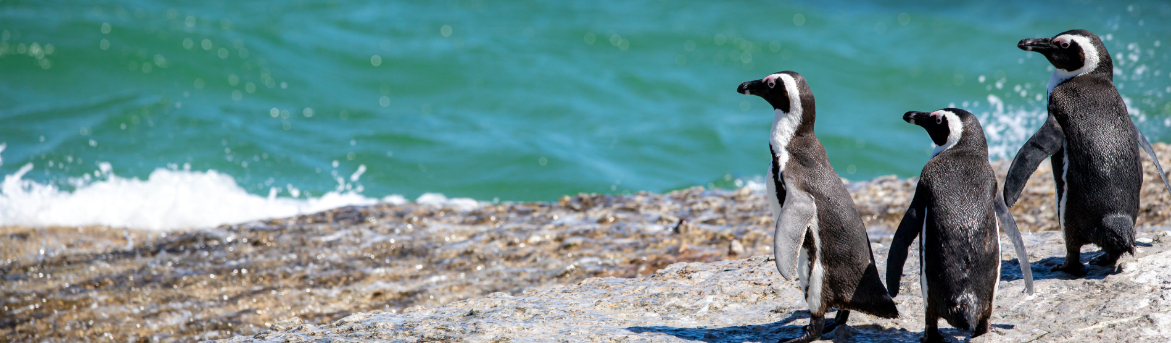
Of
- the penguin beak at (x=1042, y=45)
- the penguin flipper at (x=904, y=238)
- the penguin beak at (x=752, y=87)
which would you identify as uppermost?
the penguin beak at (x=1042, y=45)

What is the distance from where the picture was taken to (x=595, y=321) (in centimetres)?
399

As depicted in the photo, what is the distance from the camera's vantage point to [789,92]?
377 centimetres

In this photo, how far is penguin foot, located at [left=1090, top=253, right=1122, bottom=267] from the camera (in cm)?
384

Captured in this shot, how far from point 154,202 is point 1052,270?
8.37 m

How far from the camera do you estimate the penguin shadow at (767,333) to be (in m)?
3.59

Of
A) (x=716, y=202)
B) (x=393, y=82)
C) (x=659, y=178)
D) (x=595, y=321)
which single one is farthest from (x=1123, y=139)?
(x=393, y=82)

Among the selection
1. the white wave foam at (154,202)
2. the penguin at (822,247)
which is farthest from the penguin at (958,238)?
the white wave foam at (154,202)

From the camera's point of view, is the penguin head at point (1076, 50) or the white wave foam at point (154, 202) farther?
the white wave foam at point (154, 202)

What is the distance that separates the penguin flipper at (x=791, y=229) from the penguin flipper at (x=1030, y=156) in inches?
38.0

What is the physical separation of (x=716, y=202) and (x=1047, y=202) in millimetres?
2400

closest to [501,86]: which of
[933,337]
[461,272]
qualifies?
[461,272]

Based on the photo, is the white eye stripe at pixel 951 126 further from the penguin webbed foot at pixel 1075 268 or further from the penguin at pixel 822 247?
the penguin webbed foot at pixel 1075 268

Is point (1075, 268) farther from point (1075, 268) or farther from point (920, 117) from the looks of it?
point (920, 117)

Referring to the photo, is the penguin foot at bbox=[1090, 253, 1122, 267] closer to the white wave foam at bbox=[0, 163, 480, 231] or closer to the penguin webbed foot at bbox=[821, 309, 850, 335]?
the penguin webbed foot at bbox=[821, 309, 850, 335]
